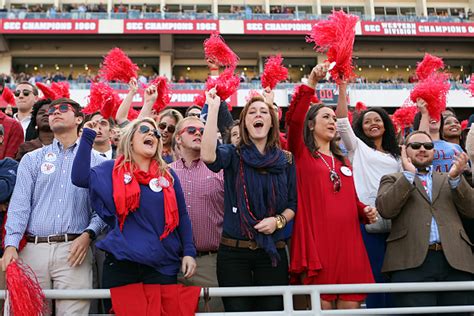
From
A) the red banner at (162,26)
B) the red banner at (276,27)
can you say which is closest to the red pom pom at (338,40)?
the red banner at (162,26)

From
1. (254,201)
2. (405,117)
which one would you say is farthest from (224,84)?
(405,117)

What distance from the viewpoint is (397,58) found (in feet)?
94.8

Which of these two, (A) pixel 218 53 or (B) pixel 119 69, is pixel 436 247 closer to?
(A) pixel 218 53

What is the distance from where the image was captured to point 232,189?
310cm

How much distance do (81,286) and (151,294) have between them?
1.83ft

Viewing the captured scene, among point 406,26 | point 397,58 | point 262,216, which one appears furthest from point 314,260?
point 397,58

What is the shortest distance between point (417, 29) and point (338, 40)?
2566 centimetres

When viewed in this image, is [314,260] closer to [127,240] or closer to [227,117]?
[127,240]

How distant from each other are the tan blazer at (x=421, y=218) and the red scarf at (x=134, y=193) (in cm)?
144

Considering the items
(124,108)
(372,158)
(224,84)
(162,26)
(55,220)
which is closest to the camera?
(55,220)

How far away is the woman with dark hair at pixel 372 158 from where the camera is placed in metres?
3.55

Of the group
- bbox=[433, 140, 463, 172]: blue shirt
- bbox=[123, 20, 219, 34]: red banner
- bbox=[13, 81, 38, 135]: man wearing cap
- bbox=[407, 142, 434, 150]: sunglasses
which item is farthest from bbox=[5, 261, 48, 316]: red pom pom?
bbox=[123, 20, 219, 34]: red banner

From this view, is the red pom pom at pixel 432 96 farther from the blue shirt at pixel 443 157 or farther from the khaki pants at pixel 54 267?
the khaki pants at pixel 54 267

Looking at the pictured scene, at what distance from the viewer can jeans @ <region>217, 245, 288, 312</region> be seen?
2.86 metres
